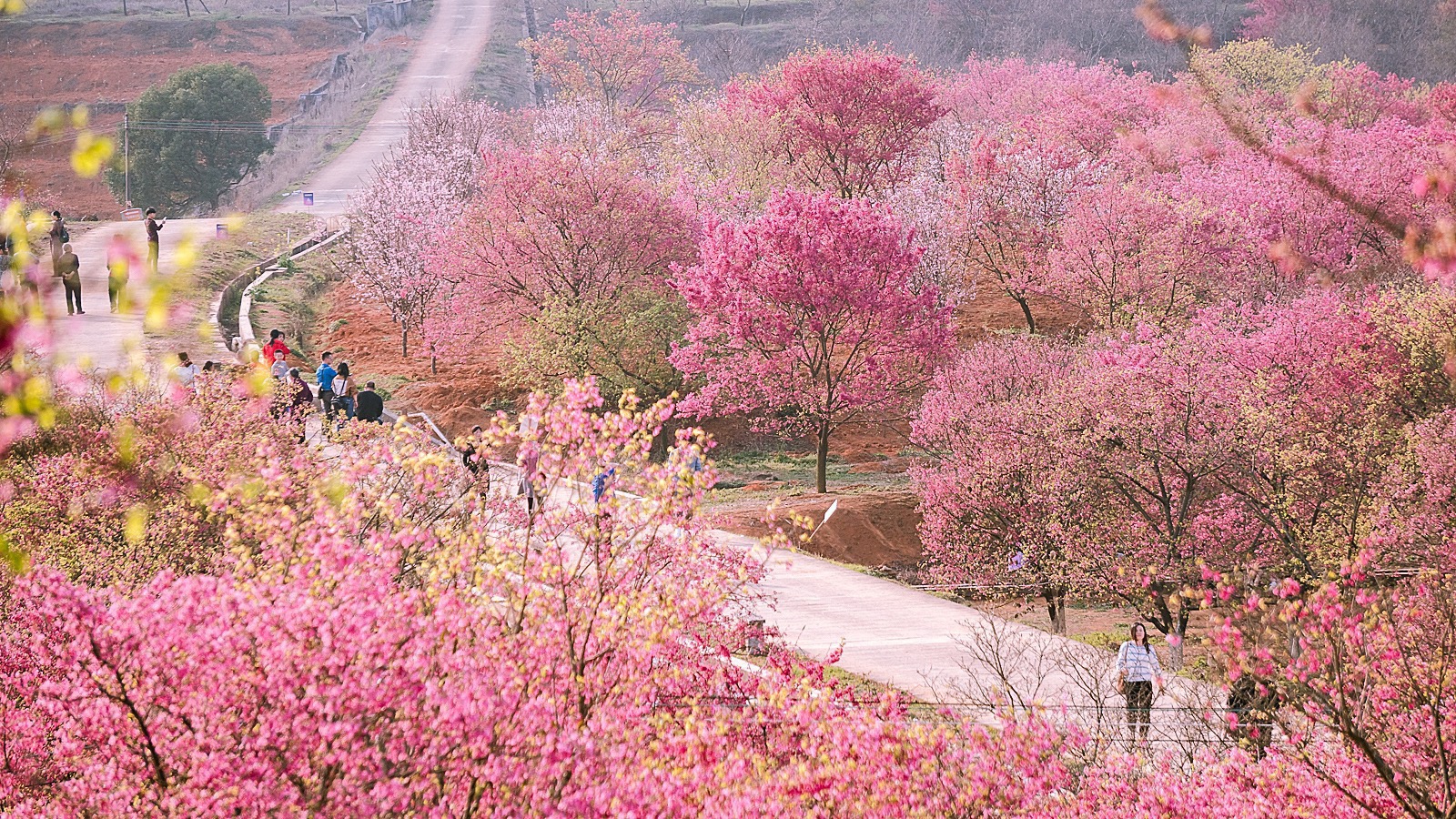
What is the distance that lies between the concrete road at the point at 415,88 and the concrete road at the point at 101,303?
8970 mm

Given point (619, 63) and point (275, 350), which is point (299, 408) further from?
point (619, 63)

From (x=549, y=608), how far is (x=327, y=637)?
1.94 metres

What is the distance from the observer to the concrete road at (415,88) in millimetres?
65938

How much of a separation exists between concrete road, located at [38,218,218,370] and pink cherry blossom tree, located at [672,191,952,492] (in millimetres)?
12753

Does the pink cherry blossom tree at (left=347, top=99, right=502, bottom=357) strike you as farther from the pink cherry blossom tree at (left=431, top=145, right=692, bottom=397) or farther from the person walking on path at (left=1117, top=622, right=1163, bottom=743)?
the person walking on path at (left=1117, top=622, right=1163, bottom=743)

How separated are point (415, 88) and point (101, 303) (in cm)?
5086

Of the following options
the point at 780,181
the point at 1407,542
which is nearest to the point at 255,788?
the point at 1407,542

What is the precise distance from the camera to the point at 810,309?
33375 millimetres

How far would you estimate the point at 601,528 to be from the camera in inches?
408

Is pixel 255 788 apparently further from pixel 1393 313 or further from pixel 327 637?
pixel 1393 313

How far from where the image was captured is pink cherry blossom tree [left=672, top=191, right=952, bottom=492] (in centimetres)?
3297

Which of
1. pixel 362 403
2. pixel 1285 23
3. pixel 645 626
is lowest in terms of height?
pixel 362 403

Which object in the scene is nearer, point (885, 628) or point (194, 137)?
point (885, 628)

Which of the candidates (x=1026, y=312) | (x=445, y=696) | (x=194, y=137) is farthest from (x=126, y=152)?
(x=445, y=696)
